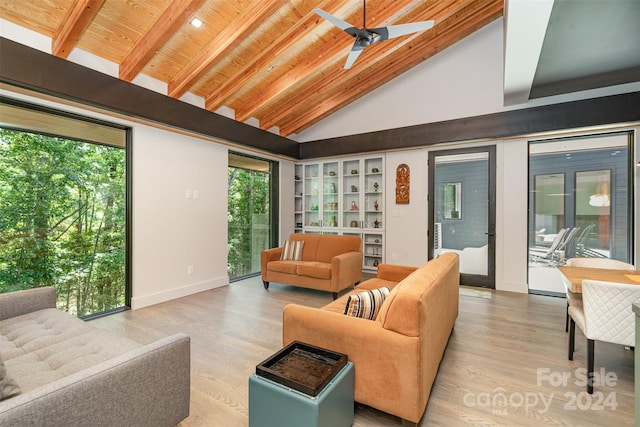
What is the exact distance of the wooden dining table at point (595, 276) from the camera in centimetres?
218

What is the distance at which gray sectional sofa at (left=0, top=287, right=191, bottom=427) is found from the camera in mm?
1082

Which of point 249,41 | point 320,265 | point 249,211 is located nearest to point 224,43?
point 249,41

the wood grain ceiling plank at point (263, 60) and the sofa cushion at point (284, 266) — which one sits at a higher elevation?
the wood grain ceiling plank at point (263, 60)

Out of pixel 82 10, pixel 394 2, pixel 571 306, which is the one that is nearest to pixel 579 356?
pixel 571 306

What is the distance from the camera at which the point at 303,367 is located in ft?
5.23

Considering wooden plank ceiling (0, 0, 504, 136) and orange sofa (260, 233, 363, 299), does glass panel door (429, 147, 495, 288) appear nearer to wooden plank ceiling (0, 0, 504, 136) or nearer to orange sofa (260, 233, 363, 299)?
orange sofa (260, 233, 363, 299)

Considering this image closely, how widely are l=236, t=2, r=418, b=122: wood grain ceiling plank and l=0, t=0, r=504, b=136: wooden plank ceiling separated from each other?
1 centimetres

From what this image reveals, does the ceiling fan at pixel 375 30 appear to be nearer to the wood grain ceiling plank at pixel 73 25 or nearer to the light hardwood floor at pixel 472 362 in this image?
the wood grain ceiling plank at pixel 73 25

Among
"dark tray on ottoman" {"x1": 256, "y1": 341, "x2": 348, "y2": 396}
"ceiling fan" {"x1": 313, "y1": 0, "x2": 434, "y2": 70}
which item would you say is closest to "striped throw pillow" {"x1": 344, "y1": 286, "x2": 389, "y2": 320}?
"dark tray on ottoman" {"x1": 256, "y1": 341, "x2": 348, "y2": 396}

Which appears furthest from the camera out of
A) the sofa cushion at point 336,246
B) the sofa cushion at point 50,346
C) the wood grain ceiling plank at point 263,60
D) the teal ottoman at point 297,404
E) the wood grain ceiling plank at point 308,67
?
the sofa cushion at point 336,246

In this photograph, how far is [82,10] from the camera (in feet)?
7.98

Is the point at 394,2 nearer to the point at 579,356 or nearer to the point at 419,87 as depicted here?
the point at 419,87

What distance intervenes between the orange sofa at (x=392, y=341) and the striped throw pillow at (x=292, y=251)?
2.72 meters

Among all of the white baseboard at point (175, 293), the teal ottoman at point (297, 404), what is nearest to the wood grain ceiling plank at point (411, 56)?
the white baseboard at point (175, 293)
